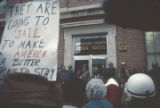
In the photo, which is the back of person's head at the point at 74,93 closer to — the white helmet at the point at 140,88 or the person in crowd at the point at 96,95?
the person in crowd at the point at 96,95

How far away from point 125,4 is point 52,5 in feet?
4.36

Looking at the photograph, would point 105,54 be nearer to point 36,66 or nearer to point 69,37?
point 69,37

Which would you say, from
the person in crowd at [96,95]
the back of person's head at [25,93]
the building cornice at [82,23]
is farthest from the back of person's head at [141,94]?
the building cornice at [82,23]

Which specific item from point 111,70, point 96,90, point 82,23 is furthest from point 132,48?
point 96,90

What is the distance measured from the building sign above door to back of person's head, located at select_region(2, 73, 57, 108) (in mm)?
7721

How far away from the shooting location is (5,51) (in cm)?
246

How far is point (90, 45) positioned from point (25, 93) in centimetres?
795

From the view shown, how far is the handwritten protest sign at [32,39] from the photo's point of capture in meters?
2.26

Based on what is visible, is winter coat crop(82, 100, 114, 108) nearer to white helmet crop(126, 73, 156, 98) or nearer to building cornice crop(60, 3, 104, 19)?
white helmet crop(126, 73, 156, 98)

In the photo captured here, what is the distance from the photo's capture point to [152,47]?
8961mm

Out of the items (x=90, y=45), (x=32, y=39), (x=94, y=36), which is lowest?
(x=32, y=39)

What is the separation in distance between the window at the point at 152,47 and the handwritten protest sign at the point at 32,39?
708cm

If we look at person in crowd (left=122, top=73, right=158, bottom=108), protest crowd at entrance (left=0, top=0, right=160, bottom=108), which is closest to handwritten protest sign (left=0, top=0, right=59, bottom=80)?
protest crowd at entrance (left=0, top=0, right=160, bottom=108)

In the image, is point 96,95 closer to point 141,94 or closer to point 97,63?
point 141,94
